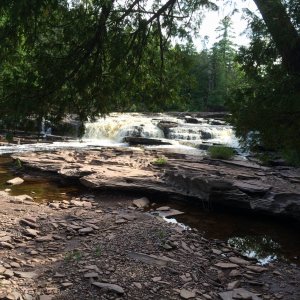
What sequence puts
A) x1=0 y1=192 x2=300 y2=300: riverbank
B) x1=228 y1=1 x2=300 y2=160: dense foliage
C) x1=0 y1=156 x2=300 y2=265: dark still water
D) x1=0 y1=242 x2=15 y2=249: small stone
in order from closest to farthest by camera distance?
x1=228 y1=1 x2=300 y2=160: dense foliage
x1=0 y1=192 x2=300 y2=300: riverbank
x1=0 y1=242 x2=15 y2=249: small stone
x1=0 y1=156 x2=300 y2=265: dark still water

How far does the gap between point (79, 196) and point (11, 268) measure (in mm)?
5087

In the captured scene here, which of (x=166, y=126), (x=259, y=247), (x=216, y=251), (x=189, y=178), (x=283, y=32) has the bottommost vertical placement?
(x=259, y=247)

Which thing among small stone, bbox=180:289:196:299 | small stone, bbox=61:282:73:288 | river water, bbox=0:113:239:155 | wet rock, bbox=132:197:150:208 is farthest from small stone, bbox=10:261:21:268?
river water, bbox=0:113:239:155

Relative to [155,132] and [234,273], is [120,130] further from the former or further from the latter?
[234,273]

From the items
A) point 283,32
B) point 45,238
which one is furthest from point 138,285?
point 283,32

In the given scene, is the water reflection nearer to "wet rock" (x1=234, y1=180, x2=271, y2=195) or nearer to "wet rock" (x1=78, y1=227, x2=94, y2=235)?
"wet rock" (x1=234, y1=180, x2=271, y2=195)

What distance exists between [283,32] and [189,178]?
6.74m

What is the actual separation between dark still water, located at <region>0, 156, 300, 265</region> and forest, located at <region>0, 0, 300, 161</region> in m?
3.14

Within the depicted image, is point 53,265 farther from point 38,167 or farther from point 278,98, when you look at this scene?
point 38,167

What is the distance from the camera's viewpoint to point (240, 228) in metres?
8.88

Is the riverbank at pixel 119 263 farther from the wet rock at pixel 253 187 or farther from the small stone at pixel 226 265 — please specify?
the wet rock at pixel 253 187

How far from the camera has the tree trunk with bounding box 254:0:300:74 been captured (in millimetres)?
4207

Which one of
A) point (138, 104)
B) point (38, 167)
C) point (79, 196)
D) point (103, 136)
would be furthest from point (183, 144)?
point (138, 104)

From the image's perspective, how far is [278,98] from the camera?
4.21 meters
